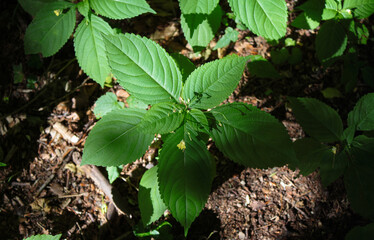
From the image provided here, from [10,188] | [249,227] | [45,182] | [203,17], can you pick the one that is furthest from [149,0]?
[249,227]

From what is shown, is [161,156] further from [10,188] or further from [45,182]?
[10,188]

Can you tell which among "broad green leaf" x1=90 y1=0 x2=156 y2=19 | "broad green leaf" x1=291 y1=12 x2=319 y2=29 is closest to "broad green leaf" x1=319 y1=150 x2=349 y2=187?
"broad green leaf" x1=291 y1=12 x2=319 y2=29

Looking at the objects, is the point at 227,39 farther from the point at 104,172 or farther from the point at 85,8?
the point at 104,172

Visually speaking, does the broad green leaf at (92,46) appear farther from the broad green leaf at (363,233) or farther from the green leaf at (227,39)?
the broad green leaf at (363,233)

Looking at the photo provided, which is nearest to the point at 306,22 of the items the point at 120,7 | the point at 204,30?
the point at 204,30

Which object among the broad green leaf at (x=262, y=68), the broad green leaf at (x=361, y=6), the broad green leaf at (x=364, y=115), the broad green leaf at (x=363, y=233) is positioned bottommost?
the broad green leaf at (x=363, y=233)

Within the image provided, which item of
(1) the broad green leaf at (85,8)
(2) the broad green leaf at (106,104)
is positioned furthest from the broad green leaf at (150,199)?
(1) the broad green leaf at (85,8)

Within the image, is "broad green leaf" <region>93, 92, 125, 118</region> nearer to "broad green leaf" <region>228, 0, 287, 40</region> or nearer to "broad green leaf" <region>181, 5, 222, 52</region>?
"broad green leaf" <region>181, 5, 222, 52</region>
